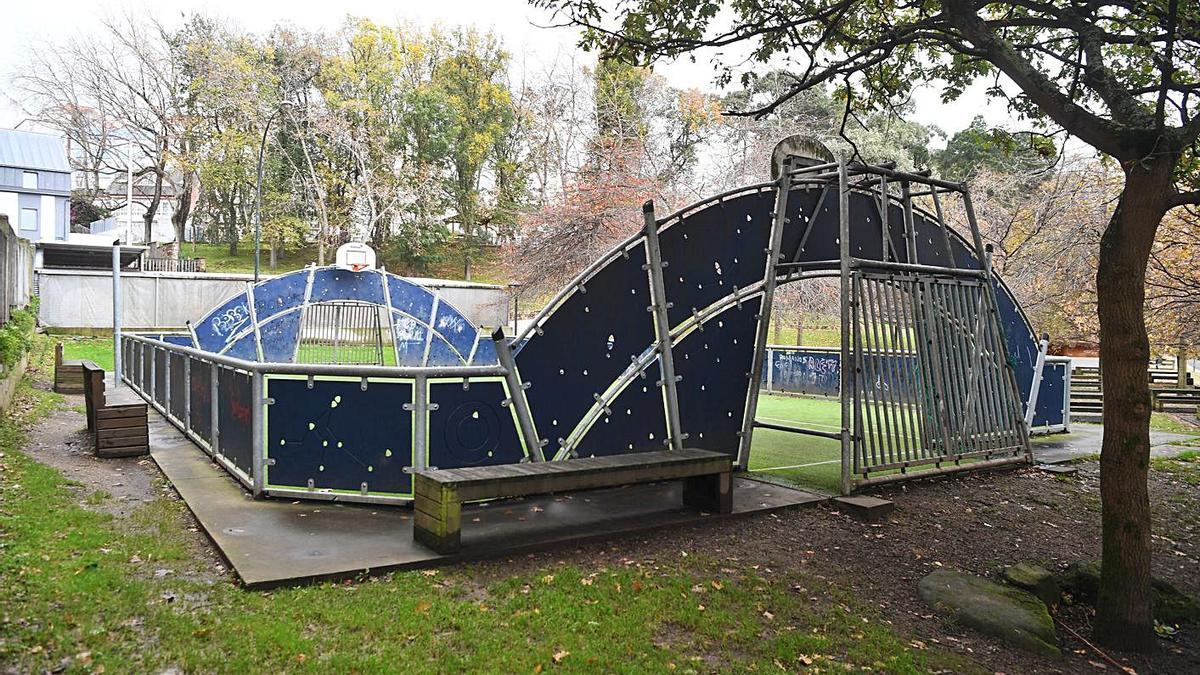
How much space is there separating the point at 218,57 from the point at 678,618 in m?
43.7

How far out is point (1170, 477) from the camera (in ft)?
35.4

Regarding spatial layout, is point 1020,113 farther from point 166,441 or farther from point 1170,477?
point 166,441

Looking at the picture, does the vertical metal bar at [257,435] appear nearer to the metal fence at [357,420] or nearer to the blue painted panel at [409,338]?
the metal fence at [357,420]

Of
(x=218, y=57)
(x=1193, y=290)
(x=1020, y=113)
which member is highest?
(x=218, y=57)

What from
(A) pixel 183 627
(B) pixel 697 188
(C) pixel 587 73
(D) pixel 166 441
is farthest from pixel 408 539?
(C) pixel 587 73

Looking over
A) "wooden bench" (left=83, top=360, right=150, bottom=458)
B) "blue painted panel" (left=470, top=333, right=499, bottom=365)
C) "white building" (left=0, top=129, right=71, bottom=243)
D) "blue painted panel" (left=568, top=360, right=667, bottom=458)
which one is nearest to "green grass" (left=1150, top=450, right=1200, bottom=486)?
"blue painted panel" (left=568, top=360, right=667, bottom=458)

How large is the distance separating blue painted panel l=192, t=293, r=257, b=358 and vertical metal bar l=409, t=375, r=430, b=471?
920cm

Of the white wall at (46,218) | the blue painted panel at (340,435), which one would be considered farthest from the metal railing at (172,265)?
the blue painted panel at (340,435)

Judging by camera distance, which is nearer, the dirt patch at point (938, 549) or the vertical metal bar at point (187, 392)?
the dirt patch at point (938, 549)

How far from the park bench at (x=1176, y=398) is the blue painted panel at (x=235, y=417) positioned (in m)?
22.4

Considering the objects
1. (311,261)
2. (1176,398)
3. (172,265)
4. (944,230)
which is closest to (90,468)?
(944,230)

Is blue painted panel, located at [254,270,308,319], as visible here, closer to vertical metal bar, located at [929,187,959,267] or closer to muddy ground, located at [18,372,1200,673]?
muddy ground, located at [18,372,1200,673]

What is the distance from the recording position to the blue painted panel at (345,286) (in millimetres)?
16516

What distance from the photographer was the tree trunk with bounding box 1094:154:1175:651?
5332 mm
